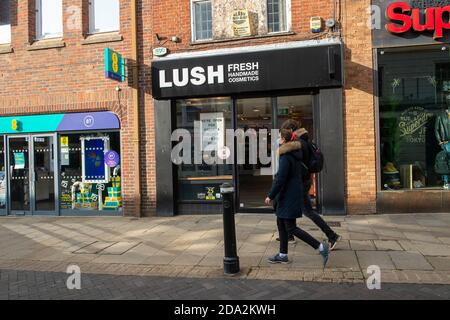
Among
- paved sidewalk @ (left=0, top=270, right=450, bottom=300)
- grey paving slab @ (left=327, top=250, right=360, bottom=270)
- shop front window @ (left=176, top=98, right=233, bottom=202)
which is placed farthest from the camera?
shop front window @ (left=176, top=98, right=233, bottom=202)

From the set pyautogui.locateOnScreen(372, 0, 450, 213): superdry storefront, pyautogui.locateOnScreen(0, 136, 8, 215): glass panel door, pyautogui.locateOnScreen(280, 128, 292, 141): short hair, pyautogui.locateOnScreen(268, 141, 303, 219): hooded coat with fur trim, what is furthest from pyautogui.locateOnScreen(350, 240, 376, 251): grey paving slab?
pyautogui.locateOnScreen(0, 136, 8, 215): glass panel door

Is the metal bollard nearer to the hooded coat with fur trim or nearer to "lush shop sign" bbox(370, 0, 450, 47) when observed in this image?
the hooded coat with fur trim

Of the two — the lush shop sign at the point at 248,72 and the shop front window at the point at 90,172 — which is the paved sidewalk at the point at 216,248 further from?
the lush shop sign at the point at 248,72

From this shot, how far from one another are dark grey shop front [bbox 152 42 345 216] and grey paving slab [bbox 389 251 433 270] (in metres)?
2.99

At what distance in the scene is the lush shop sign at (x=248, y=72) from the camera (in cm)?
930

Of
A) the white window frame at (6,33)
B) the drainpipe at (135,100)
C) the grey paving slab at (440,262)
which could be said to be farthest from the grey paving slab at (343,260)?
the white window frame at (6,33)

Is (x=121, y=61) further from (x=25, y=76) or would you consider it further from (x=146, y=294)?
(x=146, y=294)

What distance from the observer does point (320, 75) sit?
30.6 feet

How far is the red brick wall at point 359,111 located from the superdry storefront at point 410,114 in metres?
0.19

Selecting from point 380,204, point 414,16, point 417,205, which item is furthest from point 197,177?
point 414,16

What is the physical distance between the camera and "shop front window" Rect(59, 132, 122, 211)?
10867 mm

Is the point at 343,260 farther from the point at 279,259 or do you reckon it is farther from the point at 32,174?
the point at 32,174

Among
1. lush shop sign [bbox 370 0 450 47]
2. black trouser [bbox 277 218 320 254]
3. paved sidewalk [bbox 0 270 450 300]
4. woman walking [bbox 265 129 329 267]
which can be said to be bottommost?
paved sidewalk [bbox 0 270 450 300]

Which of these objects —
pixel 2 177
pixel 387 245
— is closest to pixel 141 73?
pixel 2 177
